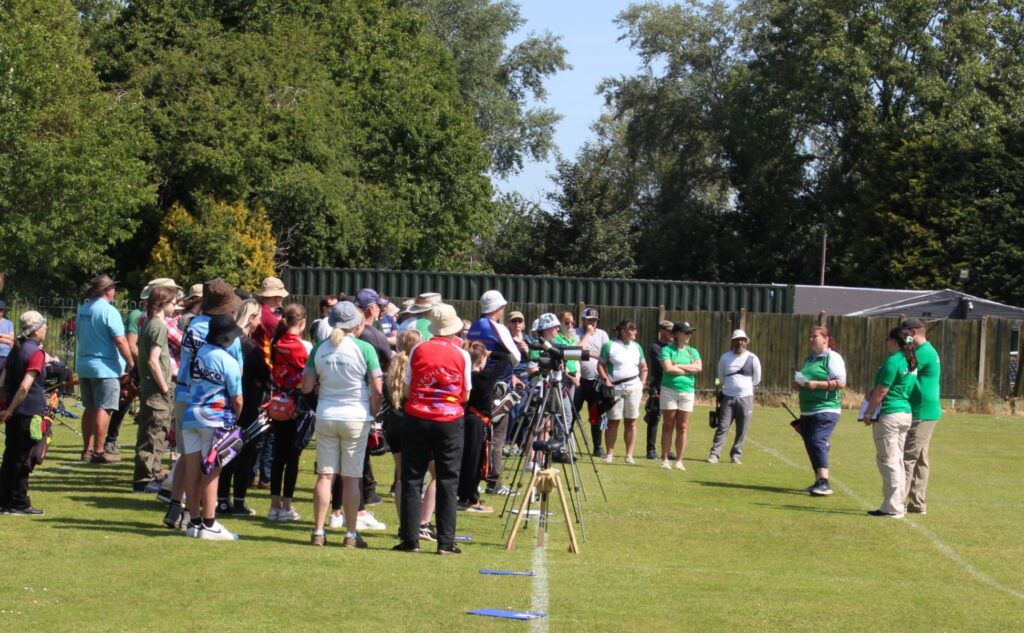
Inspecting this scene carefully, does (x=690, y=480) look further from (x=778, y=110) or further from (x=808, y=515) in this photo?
(x=778, y=110)

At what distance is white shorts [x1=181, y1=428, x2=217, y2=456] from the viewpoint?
34.5 ft

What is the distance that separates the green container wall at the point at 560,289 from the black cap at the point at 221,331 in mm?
26823

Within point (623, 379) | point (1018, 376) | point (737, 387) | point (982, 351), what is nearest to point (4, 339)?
point (623, 379)

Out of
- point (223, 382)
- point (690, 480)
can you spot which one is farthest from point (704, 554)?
point (690, 480)

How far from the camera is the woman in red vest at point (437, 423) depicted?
10.4m

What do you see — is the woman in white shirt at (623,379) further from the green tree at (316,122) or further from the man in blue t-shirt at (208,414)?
the green tree at (316,122)

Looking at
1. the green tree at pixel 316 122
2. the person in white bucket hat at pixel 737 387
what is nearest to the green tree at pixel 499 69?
the green tree at pixel 316 122

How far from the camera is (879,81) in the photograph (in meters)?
55.9

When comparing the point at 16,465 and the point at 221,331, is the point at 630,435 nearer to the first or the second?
the point at 221,331

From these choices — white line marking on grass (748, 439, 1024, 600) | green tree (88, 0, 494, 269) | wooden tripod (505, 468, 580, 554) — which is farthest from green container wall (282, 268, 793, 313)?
wooden tripod (505, 468, 580, 554)

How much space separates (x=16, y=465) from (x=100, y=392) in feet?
11.8

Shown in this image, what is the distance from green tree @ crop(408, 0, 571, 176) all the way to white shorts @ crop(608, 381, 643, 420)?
4327 cm

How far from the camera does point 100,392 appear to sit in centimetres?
1490

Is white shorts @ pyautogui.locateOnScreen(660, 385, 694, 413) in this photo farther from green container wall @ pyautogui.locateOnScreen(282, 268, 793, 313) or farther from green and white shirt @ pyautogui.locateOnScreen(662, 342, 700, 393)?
green container wall @ pyautogui.locateOnScreen(282, 268, 793, 313)
